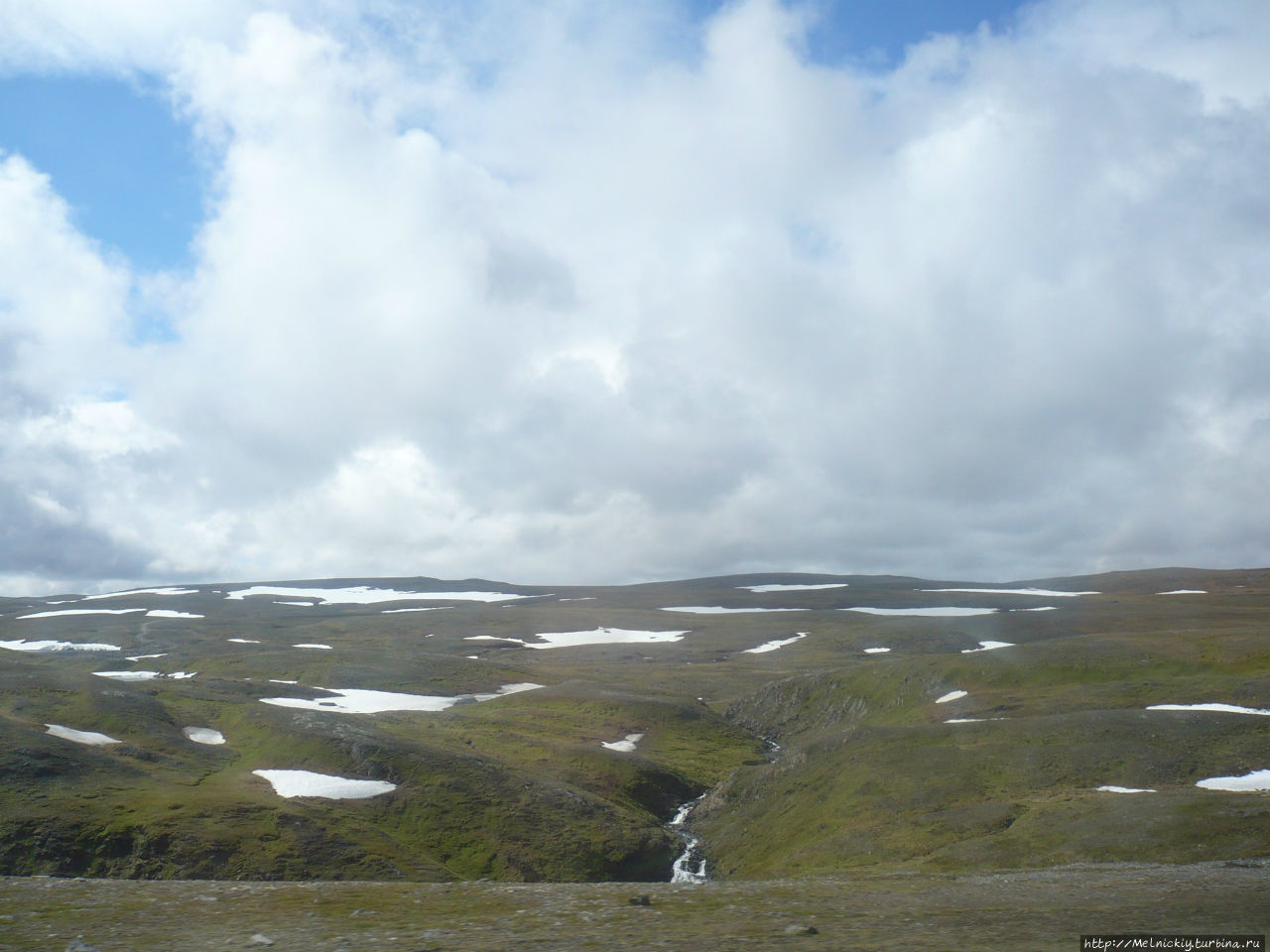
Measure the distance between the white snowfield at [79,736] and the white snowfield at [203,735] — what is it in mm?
7072

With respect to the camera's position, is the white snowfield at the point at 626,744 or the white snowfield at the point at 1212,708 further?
the white snowfield at the point at 626,744

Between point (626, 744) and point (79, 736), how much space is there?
49261 millimetres

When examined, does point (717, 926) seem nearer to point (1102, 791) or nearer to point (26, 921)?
point (26, 921)

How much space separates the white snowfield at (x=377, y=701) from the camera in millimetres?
97750

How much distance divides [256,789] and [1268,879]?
184ft

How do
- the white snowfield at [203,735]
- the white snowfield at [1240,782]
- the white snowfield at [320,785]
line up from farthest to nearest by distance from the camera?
the white snowfield at [203,735]
the white snowfield at [320,785]
the white snowfield at [1240,782]

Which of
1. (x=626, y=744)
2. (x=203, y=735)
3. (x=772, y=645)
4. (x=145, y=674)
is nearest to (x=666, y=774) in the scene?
(x=626, y=744)

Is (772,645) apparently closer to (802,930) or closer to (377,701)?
(377,701)

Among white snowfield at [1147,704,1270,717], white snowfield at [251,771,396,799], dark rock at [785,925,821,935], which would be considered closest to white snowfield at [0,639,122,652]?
white snowfield at [251,771,396,799]

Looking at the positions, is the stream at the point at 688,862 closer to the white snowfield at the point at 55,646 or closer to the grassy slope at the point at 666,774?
the grassy slope at the point at 666,774

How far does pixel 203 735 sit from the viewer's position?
72.5m

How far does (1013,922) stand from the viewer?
71.5ft

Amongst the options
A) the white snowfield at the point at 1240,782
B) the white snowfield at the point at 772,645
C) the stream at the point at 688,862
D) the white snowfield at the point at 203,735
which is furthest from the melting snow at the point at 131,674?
→ the white snowfield at the point at 1240,782

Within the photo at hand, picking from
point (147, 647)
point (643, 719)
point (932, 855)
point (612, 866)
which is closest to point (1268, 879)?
point (932, 855)
